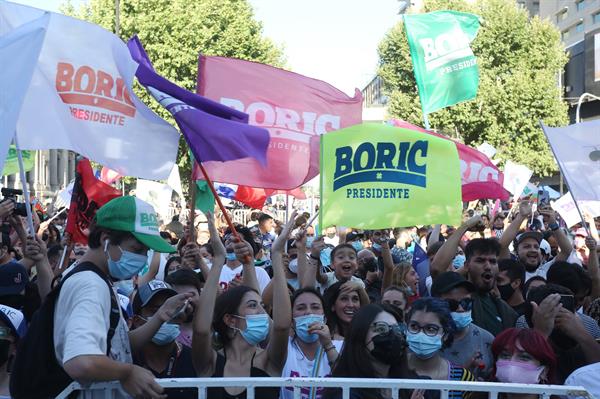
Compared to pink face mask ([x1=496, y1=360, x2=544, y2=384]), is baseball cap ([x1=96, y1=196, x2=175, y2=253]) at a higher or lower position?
higher

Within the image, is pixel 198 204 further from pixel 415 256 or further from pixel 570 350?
pixel 570 350

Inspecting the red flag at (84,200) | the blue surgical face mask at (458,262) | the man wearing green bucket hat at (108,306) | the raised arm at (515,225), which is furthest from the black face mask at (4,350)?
the blue surgical face mask at (458,262)

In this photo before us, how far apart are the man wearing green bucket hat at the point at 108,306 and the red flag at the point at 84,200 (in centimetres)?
308

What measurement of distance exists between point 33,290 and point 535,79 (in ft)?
132

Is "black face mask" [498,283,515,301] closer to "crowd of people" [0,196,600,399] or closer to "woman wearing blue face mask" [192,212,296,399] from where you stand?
"crowd of people" [0,196,600,399]

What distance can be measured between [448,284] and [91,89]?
3122mm

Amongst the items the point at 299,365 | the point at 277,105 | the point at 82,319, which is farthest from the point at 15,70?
the point at 277,105

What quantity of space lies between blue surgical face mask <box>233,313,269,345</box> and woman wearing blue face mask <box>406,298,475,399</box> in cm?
78

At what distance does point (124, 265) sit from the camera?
360 centimetres

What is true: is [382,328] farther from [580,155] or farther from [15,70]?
[580,155]

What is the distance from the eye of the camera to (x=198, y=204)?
799 centimetres

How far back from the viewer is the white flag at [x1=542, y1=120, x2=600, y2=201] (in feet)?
24.6

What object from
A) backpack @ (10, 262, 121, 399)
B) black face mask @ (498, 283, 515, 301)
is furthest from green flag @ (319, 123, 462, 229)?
backpack @ (10, 262, 121, 399)

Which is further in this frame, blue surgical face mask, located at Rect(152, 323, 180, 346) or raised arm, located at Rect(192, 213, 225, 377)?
blue surgical face mask, located at Rect(152, 323, 180, 346)
